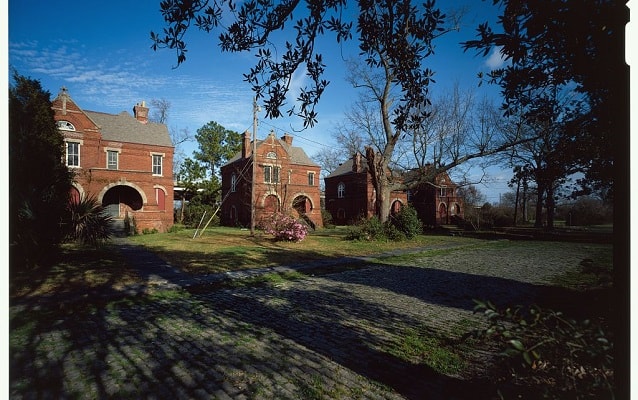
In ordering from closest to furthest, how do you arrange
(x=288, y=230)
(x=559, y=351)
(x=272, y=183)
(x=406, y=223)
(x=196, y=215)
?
(x=559, y=351) → (x=288, y=230) → (x=406, y=223) → (x=272, y=183) → (x=196, y=215)

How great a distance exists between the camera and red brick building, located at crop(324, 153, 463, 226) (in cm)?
3634

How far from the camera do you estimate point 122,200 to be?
25312mm

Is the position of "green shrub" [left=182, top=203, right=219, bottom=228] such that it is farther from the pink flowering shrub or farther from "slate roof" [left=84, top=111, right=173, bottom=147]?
the pink flowering shrub

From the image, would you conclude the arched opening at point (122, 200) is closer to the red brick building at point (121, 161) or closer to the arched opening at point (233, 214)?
the red brick building at point (121, 161)

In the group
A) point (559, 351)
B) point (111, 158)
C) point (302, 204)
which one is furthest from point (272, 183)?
point (559, 351)

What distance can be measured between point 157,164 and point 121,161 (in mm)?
2841

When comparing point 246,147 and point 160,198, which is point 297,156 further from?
point 160,198

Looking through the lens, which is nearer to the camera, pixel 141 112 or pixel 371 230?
pixel 371 230

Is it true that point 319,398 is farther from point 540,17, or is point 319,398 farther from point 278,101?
point 540,17

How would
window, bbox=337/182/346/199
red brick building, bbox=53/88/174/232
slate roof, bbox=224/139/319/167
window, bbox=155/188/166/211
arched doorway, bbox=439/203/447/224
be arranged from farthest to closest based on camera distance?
arched doorway, bbox=439/203/447/224 < window, bbox=337/182/346/199 < slate roof, bbox=224/139/319/167 < window, bbox=155/188/166/211 < red brick building, bbox=53/88/174/232

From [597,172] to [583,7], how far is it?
781 mm

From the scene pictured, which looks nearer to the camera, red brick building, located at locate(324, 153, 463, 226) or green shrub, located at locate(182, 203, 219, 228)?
green shrub, located at locate(182, 203, 219, 228)

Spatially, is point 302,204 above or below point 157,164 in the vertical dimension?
below

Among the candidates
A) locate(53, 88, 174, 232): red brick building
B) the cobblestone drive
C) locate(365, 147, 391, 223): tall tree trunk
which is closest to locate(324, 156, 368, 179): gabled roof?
locate(365, 147, 391, 223): tall tree trunk
